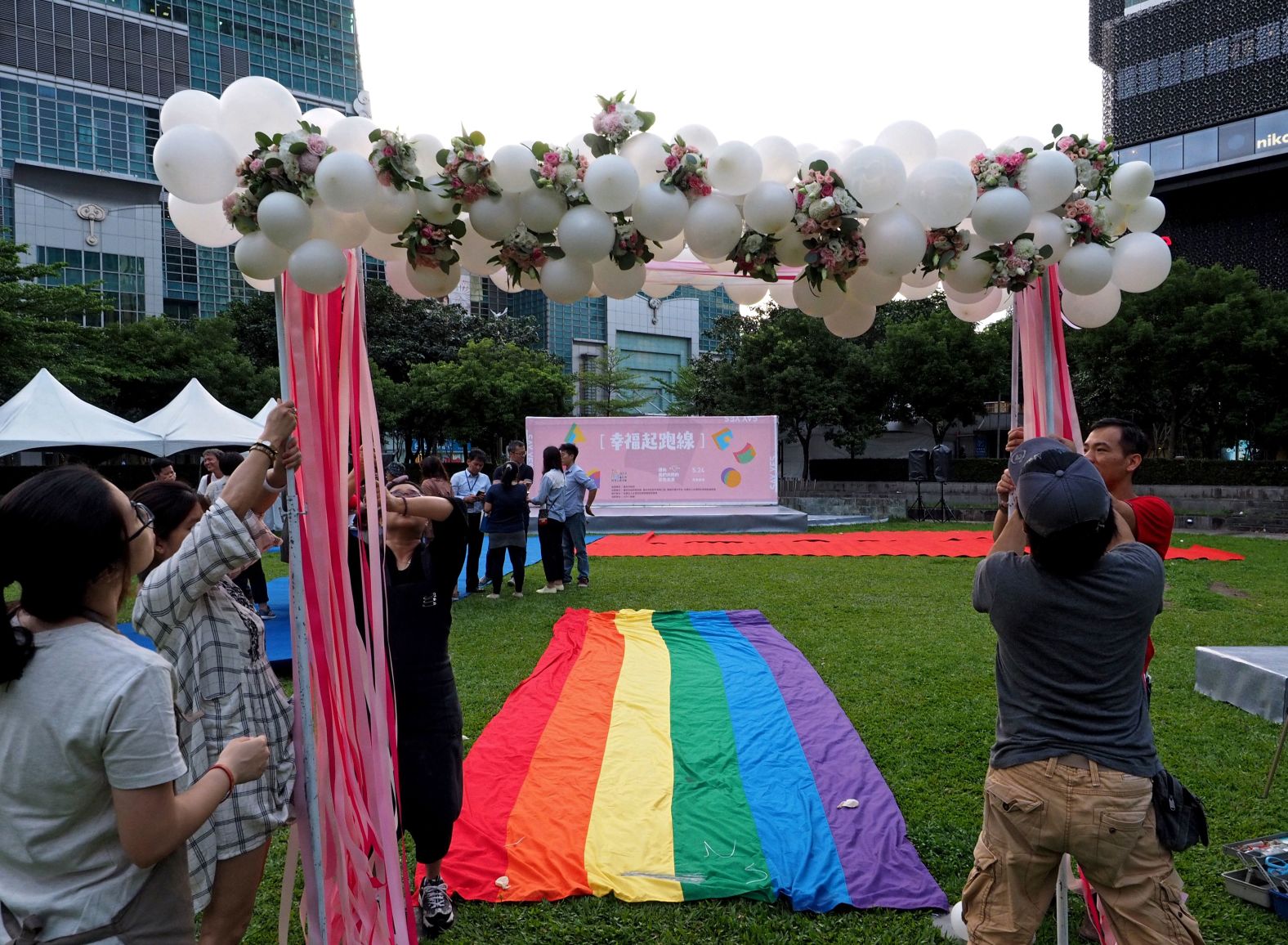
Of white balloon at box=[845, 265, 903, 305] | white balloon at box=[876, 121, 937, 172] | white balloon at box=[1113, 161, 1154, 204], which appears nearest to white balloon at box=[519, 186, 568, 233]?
white balloon at box=[845, 265, 903, 305]

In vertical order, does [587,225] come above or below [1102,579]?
above

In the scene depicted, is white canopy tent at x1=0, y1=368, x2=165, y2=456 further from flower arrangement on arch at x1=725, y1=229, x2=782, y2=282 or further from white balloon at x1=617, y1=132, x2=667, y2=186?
flower arrangement on arch at x1=725, y1=229, x2=782, y2=282

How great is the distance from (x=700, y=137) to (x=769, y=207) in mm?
350

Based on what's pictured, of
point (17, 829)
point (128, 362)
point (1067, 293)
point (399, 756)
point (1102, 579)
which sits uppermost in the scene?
point (128, 362)

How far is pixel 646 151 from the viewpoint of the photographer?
2.88m

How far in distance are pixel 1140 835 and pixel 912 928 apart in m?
1.27

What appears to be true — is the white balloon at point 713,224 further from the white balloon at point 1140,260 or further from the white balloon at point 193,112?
the white balloon at point 193,112

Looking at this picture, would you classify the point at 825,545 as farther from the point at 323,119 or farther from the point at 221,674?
the point at 221,674

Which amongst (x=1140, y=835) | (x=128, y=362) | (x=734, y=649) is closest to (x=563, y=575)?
(x=734, y=649)

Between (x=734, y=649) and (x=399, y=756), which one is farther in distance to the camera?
(x=734, y=649)

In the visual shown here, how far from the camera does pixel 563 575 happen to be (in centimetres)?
1008

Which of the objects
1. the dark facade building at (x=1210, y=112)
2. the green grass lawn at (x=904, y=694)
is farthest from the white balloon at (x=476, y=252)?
the dark facade building at (x=1210, y=112)

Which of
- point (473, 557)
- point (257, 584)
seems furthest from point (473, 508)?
point (257, 584)

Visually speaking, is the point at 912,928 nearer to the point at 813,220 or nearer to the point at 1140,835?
the point at 1140,835
